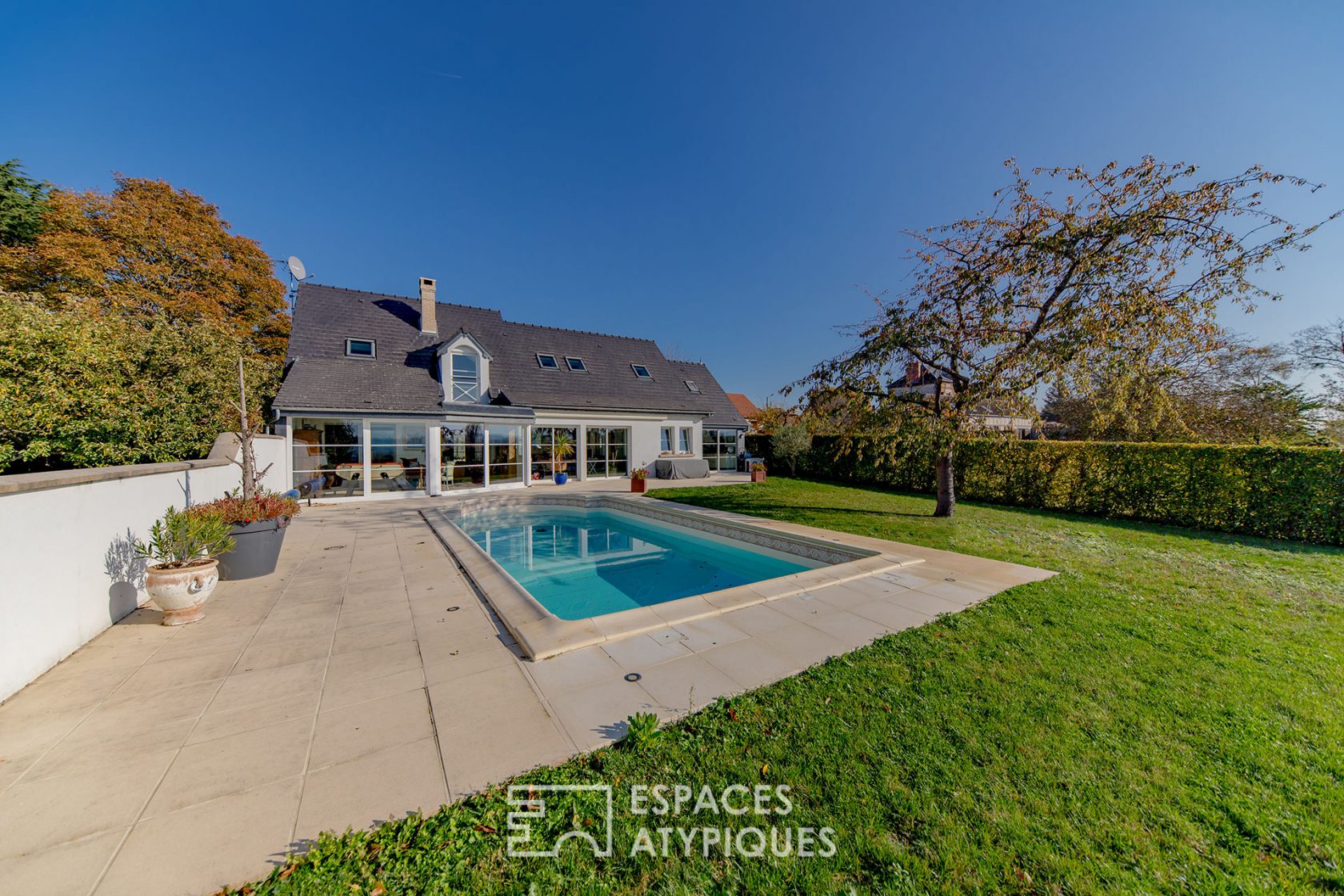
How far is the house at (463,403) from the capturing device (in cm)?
1245

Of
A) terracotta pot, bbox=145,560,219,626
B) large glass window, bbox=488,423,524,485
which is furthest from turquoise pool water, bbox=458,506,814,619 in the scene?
large glass window, bbox=488,423,524,485

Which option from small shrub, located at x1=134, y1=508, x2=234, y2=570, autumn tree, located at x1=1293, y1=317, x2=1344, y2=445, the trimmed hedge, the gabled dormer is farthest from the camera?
autumn tree, located at x1=1293, y1=317, x2=1344, y2=445

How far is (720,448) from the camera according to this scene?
21438 millimetres

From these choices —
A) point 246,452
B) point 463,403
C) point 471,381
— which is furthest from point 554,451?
point 246,452

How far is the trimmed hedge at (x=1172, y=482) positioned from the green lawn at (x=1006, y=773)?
6173 mm

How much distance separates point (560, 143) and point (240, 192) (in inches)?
454

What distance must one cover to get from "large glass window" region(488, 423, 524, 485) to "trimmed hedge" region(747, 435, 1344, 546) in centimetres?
1077

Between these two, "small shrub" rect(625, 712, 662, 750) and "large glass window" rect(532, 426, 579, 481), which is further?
"large glass window" rect(532, 426, 579, 481)

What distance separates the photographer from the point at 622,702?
2879mm

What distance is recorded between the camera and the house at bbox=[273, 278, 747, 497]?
12.4 m

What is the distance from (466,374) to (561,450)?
4220 mm

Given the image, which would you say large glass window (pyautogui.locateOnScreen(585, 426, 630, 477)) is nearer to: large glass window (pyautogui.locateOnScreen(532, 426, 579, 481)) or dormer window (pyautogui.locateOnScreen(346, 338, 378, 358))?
large glass window (pyautogui.locateOnScreen(532, 426, 579, 481))

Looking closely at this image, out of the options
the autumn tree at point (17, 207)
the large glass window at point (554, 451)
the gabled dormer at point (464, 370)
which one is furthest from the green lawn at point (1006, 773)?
the autumn tree at point (17, 207)

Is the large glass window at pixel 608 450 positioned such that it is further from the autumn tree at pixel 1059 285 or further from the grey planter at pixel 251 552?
the grey planter at pixel 251 552
